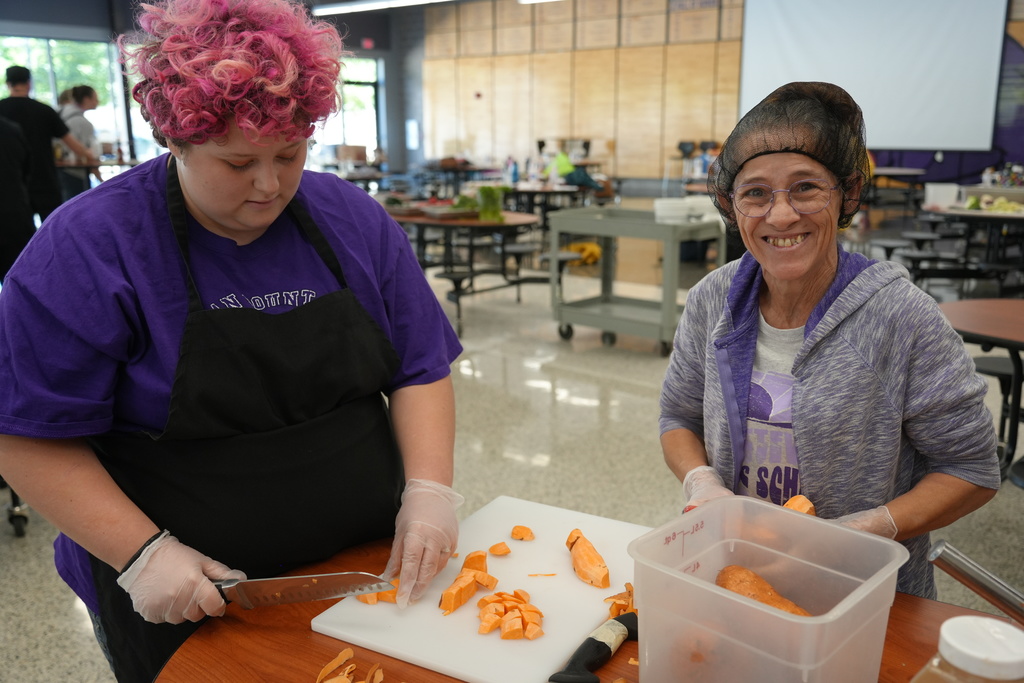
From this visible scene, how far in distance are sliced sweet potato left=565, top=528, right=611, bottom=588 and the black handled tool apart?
109mm

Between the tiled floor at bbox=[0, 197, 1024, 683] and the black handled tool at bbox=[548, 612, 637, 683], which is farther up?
the black handled tool at bbox=[548, 612, 637, 683]

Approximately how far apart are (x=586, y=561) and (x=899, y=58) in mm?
12151

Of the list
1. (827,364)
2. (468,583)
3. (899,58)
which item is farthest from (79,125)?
(899,58)

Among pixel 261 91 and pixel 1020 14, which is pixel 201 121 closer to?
pixel 261 91

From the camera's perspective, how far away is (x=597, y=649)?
3.24ft

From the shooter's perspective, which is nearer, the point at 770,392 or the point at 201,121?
the point at 201,121

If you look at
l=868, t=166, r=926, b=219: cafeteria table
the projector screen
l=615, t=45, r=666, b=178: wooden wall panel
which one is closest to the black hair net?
l=868, t=166, r=926, b=219: cafeteria table

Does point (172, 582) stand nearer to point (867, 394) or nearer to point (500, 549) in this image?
point (500, 549)

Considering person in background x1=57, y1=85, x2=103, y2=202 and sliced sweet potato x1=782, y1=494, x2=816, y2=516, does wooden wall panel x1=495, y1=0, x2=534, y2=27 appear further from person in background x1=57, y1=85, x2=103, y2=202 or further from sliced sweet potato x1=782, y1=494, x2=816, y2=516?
sliced sweet potato x1=782, y1=494, x2=816, y2=516

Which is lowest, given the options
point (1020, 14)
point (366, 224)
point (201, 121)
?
point (366, 224)

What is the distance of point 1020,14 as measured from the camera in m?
10.4

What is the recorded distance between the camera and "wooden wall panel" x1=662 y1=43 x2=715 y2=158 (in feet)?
42.3

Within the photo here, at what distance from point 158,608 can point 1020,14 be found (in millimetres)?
12636

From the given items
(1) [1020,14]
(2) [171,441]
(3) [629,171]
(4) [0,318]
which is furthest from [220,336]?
(3) [629,171]
